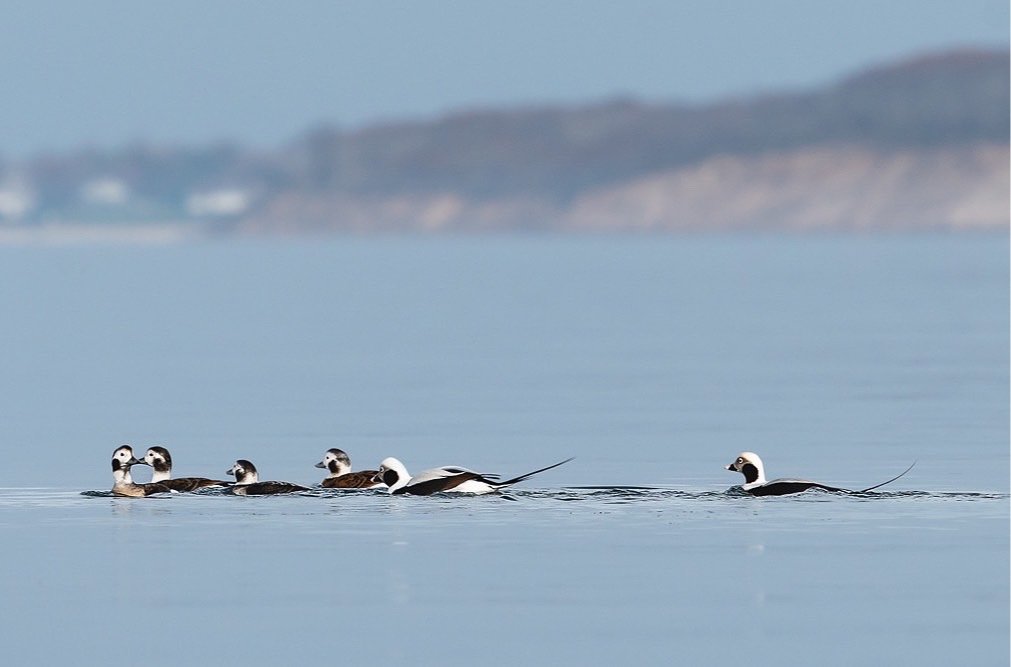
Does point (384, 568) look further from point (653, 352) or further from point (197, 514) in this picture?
point (653, 352)

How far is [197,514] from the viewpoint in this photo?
59.5 feet

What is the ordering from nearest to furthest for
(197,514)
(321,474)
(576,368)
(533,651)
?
(533,651) < (197,514) < (321,474) < (576,368)

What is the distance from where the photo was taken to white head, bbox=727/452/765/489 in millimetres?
18562

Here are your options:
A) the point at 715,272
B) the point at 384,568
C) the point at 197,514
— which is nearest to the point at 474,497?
the point at 197,514

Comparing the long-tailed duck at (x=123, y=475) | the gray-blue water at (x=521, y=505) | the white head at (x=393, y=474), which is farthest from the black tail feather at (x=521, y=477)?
the long-tailed duck at (x=123, y=475)

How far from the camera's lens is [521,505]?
18.3 metres

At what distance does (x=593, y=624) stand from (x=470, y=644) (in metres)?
0.88

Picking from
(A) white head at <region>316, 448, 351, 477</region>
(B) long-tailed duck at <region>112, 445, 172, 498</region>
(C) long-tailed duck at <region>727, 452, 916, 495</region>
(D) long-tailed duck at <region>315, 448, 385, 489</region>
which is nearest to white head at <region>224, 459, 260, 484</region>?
(D) long-tailed duck at <region>315, 448, 385, 489</region>

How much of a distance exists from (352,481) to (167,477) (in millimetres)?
1598

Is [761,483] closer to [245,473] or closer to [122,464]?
[245,473]

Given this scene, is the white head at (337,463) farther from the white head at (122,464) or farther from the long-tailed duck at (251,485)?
the white head at (122,464)

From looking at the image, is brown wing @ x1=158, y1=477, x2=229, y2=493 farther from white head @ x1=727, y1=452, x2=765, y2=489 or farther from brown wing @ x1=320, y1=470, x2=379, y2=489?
white head @ x1=727, y1=452, x2=765, y2=489

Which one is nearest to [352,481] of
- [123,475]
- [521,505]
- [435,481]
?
[435,481]

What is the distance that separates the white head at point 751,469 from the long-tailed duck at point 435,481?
1.72m
